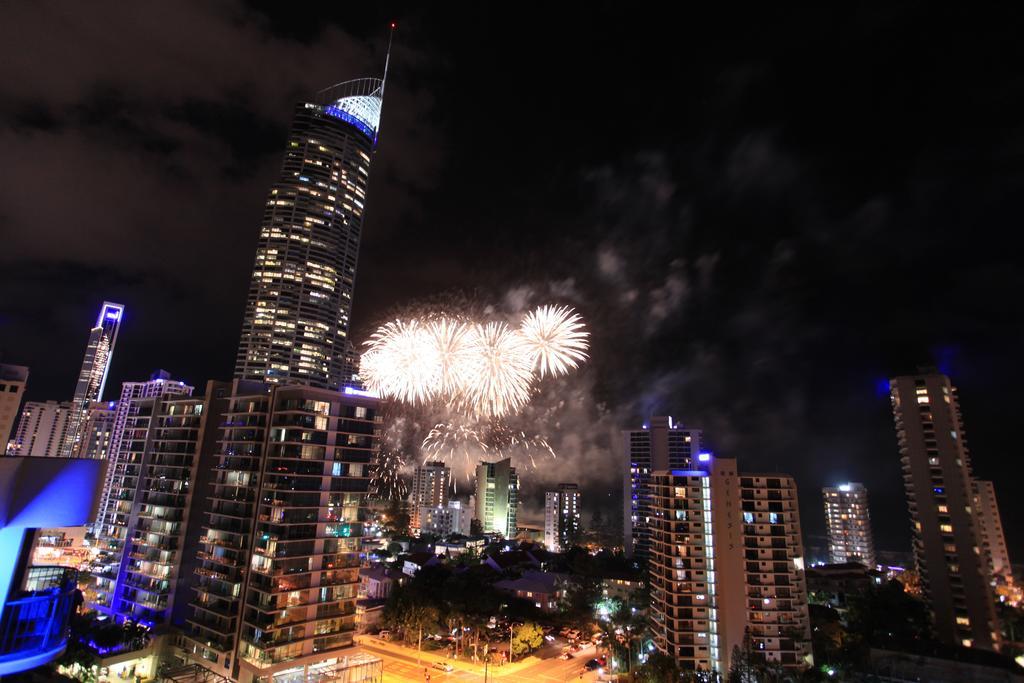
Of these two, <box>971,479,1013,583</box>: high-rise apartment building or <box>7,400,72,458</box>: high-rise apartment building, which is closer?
<box>971,479,1013,583</box>: high-rise apartment building

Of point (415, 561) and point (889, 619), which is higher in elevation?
point (889, 619)

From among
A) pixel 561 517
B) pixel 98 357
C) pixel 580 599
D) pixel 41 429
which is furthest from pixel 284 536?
pixel 98 357

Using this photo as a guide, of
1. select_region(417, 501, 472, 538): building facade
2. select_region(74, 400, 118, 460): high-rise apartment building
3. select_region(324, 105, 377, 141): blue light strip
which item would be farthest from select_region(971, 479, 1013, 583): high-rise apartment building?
select_region(74, 400, 118, 460): high-rise apartment building

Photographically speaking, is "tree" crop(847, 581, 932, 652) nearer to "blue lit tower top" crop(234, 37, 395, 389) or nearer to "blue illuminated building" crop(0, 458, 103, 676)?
"blue illuminated building" crop(0, 458, 103, 676)

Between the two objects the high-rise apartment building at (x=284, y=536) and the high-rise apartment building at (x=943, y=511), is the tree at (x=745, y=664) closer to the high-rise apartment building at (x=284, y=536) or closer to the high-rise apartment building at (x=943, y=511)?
the high-rise apartment building at (x=943, y=511)

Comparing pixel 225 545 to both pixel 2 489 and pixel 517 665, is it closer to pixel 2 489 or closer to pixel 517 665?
pixel 517 665

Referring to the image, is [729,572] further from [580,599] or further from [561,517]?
[561,517]

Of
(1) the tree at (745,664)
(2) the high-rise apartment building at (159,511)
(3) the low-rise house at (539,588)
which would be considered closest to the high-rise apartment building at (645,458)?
(3) the low-rise house at (539,588)

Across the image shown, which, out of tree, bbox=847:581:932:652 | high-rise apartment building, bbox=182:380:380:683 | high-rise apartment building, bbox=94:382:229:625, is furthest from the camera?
tree, bbox=847:581:932:652
